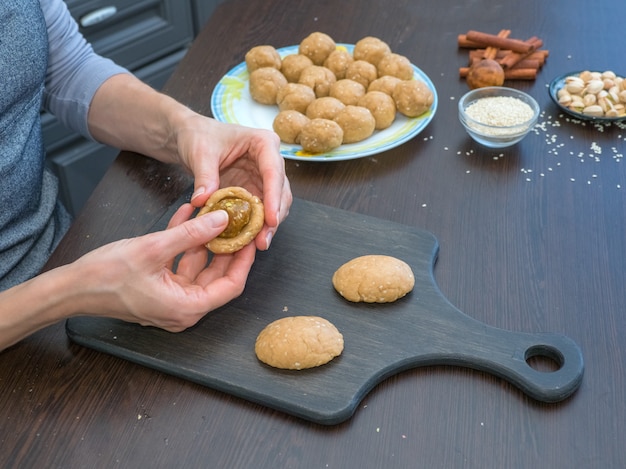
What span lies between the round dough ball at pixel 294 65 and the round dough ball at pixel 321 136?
0.25 meters

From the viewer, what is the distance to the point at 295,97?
4.89 feet

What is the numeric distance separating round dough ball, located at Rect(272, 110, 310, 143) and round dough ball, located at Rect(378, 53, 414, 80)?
26 centimetres

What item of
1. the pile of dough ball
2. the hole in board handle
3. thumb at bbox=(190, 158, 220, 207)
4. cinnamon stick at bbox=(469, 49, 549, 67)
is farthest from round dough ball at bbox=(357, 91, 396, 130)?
the hole in board handle

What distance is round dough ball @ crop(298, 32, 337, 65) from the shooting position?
1635 mm

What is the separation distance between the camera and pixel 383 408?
93cm

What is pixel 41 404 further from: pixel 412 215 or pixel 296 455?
pixel 412 215

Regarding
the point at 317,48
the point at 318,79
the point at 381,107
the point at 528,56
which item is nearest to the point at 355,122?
the point at 381,107

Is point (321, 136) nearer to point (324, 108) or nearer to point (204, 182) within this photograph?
point (324, 108)

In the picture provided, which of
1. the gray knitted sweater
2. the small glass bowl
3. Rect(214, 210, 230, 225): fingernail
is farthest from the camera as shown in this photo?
the small glass bowl

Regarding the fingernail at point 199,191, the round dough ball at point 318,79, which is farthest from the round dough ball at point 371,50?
the fingernail at point 199,191

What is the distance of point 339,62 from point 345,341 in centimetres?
84

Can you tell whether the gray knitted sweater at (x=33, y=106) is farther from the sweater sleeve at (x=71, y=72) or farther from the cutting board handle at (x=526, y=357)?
the cutting board handle at (x=526, y=357)

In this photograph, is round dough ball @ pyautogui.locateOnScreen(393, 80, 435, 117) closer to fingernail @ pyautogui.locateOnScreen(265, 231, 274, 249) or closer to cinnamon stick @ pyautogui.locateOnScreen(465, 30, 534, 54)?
cinnamon stick @ pyautogui.locateOnScreen(465, 30, 534, 54)

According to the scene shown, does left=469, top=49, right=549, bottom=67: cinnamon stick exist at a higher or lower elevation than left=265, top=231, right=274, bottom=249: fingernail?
lower
